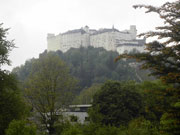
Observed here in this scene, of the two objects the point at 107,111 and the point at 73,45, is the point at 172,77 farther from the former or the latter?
the point at 73,45

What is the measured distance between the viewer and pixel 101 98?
32.9m

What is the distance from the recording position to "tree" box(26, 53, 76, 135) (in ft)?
85.9

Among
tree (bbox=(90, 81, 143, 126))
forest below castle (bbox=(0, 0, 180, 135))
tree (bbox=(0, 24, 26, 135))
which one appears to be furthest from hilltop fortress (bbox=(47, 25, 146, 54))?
tree (bbox=(0, 24, 26, 135))

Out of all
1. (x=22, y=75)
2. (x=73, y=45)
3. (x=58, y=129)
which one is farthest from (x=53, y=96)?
(x=73, y=45)

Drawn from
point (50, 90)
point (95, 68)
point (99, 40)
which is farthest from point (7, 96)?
point (99, 40)

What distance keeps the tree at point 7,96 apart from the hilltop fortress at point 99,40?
105 meters

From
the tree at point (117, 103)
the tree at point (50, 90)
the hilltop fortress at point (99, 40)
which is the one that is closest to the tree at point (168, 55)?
the tree at point (50, 90)

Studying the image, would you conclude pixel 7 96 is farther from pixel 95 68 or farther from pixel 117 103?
pixel 95 68

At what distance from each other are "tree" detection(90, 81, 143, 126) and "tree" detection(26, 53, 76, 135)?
502 cm

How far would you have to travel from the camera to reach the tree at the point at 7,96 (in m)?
20.3

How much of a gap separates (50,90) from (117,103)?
8656 mm

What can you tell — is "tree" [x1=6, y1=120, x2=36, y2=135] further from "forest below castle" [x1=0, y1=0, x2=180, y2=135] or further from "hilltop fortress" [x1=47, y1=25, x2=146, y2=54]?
"hilltop fortress" [x1=47, y1=25, x2=146, y2=54]

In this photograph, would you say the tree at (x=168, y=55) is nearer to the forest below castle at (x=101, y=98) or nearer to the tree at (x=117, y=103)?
the forest below castle at (x=101, y=98)

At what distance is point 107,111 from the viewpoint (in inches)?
1265
